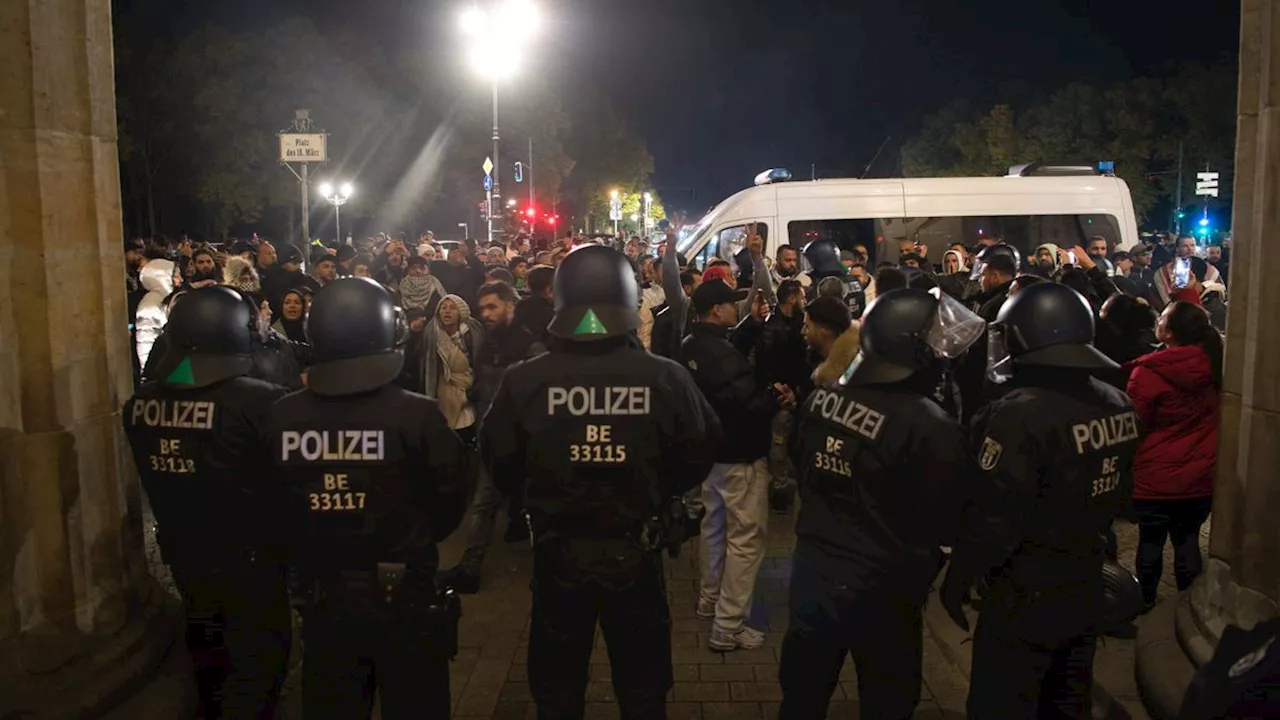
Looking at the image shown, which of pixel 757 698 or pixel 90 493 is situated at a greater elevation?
pixel 90 493

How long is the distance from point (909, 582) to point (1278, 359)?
1873mm

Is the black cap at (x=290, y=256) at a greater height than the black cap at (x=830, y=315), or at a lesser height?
greater

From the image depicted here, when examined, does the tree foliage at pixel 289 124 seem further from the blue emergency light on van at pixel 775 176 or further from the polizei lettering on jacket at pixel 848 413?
the polizei lettering on jacket at pixel 848 413

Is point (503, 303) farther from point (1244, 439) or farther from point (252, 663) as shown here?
point (1244, 439)

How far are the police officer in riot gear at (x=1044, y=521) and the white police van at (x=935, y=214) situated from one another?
37.9 feet

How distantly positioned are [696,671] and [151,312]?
19.9 feet

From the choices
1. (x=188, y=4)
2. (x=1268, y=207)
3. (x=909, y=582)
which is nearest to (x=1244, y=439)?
(x=1268, y=207)

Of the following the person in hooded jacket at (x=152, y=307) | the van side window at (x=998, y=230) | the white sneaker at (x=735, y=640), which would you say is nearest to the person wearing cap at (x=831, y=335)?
the white sneaker at (x=735, y=640)

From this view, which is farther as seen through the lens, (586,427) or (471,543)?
(471,543)

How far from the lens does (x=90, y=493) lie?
4.46 meters

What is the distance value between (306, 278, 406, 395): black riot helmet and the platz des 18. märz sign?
35.4ft

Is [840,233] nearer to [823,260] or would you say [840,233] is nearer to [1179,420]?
[823,260]

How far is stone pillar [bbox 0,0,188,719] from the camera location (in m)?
4.16

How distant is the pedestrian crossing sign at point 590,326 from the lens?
3.63 meters
